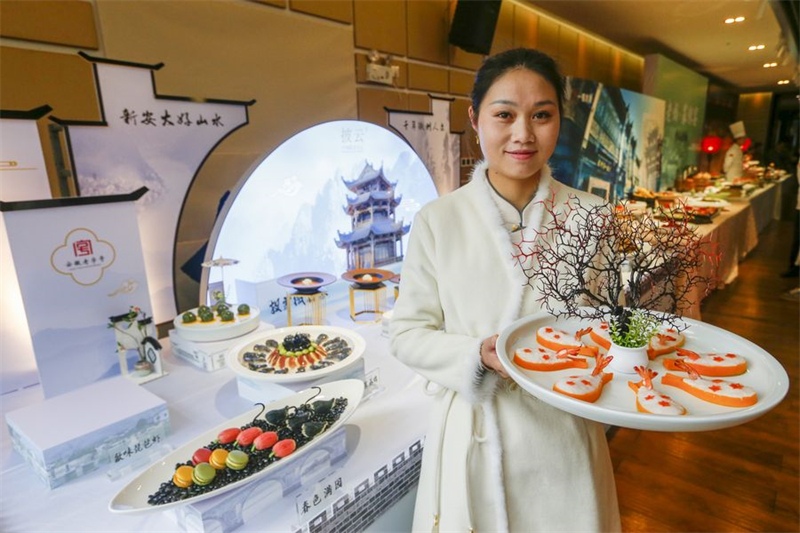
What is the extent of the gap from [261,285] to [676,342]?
143cm

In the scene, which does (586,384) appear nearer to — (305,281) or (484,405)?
(484,405)

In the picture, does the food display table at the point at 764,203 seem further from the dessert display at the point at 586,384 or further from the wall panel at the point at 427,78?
the dessert display at the point at 586,384

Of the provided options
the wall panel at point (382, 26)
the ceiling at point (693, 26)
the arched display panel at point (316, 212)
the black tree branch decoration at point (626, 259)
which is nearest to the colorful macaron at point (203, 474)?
the black tree branch decoration at point (626, 259)

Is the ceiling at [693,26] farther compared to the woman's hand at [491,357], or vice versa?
the ceiling at [693,26]

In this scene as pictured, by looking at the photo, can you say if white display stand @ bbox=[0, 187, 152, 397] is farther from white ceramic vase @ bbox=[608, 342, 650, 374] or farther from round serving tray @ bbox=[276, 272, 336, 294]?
white ceramic vase @ bbox=[608, 342, 650, 374]

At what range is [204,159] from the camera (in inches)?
71.4

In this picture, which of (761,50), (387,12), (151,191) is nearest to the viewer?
(151,191)

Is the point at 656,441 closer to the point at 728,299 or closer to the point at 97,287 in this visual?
the point at 97,287

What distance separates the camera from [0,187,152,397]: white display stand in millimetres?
1205

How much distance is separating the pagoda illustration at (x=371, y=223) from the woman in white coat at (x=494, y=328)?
1.36 metres

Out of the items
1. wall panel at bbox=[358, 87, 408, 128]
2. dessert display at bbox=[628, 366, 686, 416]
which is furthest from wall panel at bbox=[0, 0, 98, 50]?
dessert display at bbox=[628, 366, 686, 416]

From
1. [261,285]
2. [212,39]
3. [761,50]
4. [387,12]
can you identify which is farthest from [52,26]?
[761,50]

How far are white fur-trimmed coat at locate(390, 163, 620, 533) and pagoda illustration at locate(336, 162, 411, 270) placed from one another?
135cm

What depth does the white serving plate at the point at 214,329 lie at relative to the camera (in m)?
1.49
